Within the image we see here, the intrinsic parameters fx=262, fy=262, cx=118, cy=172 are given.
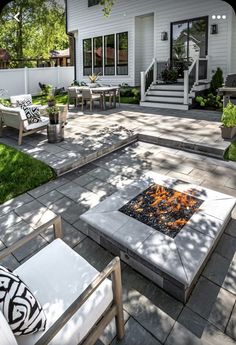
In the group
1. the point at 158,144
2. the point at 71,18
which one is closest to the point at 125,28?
the point at 71,18

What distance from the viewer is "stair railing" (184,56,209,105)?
31.3 feet

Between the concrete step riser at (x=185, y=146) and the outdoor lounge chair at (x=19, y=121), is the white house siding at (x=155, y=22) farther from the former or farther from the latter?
the outdoor lounge chair at (x=19, y=121)

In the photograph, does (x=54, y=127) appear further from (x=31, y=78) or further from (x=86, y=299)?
(x=31, y=78)

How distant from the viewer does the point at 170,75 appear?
434 inches

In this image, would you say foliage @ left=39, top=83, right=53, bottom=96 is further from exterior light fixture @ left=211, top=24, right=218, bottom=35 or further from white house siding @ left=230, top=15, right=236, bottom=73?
white house siding @ left=230, top=15, right=236, bottom=73

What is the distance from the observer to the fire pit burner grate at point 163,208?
2846 mm

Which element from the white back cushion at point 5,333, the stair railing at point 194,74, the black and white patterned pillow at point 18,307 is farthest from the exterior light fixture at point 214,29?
the white back cushion at point 5,333

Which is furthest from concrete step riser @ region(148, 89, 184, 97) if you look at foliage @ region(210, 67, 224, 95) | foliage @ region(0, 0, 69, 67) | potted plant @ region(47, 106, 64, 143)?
foliage @ region(0, 0, 69, 67)

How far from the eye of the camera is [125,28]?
1312 cm

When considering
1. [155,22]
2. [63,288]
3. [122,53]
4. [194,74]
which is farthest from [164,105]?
[63,288]

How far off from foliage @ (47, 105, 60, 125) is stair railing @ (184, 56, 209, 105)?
551 centimetres

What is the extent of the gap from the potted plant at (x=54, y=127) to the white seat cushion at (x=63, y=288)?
4192 millimetres

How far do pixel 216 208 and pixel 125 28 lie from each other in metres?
12.6

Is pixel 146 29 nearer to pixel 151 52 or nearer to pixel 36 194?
pixel 151 52
